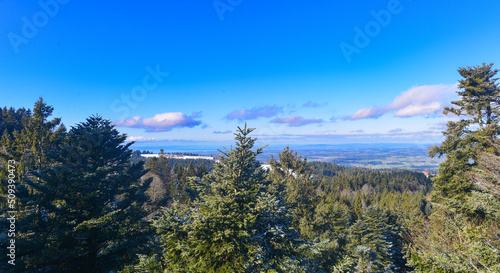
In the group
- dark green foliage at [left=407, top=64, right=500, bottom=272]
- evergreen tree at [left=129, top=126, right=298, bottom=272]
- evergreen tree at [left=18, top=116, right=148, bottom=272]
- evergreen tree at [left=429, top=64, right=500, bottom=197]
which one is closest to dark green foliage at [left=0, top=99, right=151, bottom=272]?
evergreen tree at [left=18, top=116, right=148, bottom=272]

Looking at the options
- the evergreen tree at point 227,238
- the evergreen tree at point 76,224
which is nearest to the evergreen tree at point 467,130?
the evergreen tree at point 227,238

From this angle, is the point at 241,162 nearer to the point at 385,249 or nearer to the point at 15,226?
the point at 15,226

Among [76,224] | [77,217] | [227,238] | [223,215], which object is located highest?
[223,215]

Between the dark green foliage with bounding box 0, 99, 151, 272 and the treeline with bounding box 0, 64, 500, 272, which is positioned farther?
the dark green foliage with bounding box 0, 99, 151, 272

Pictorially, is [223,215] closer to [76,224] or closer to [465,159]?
[76,224]

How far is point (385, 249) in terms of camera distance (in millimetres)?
21781

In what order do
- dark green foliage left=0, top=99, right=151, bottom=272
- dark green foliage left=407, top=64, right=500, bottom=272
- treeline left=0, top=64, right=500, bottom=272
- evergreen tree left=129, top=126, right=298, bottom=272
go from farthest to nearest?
1. dark green foliage left=407, top=64, right=500, bottom=272
2. dark green foliage left=0, top=99, right=151, bottom=272
3. treeline left=0, top=64, right=500, bottom=272
4. evergreen tree left=129, top=126, right=298, bottom=272

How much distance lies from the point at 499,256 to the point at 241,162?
10.7m

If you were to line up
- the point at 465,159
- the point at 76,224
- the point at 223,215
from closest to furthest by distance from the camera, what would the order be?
1. the point at 223,215
2. the point at 76,224
3. the point at 465,159

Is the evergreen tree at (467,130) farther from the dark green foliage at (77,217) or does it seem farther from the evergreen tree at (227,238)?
the dark green foliage at (77,217)

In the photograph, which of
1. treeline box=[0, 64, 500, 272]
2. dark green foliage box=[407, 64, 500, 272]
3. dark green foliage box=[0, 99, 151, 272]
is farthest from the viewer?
dark green foliage box=[407, 64, 500, 272]

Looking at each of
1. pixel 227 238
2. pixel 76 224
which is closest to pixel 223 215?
pixel 227 238

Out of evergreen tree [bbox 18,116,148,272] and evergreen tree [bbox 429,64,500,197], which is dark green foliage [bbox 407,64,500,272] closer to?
evergreen tree [bbox 429,64,500,197]

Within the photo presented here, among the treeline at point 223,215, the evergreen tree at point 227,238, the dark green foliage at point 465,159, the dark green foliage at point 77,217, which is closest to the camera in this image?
the evergreen tree at point 227,238
